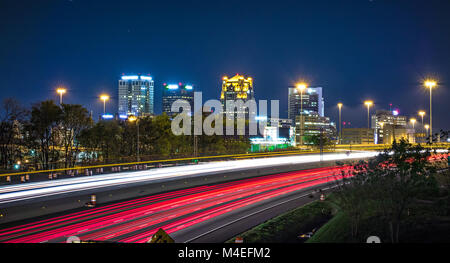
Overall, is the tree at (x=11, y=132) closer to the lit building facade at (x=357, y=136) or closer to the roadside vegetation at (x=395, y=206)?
the roadside vegetation at (x=395, y=206)

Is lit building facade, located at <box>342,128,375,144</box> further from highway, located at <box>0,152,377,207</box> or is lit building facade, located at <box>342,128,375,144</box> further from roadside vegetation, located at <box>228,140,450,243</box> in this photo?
roadside vegetation, located at <box>228,140,450,243</box>

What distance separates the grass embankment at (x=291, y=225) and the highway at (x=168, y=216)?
1.56m

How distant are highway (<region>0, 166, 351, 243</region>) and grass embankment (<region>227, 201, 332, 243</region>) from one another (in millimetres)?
1557

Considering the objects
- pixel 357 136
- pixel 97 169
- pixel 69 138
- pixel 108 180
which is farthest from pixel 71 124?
pixel 357 136

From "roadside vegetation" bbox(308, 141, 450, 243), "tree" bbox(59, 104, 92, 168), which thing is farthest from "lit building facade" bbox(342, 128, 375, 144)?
"roadside vegetation" bbox(308, 141, 450, 243)

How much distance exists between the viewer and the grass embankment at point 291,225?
1822 centimetres

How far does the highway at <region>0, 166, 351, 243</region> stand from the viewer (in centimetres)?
1730

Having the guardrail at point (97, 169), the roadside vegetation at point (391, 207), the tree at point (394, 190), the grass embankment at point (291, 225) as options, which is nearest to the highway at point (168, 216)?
the grass embankment at point (291, 225)

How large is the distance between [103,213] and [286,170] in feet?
94.8

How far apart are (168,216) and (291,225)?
293 inches
